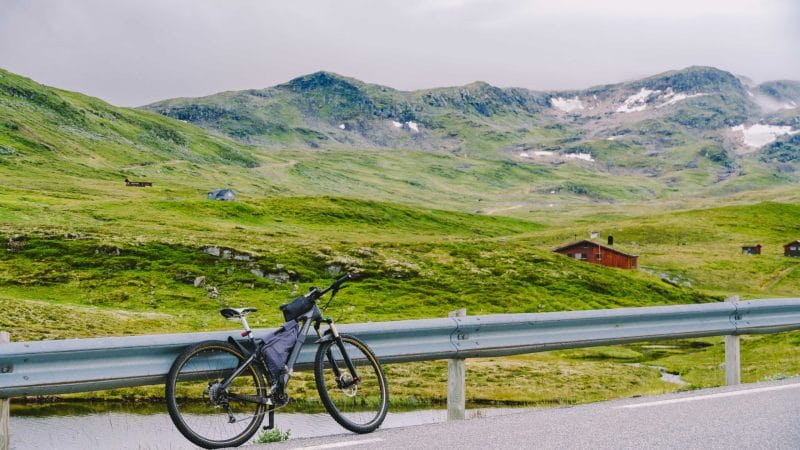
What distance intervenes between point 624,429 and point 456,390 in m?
2.53

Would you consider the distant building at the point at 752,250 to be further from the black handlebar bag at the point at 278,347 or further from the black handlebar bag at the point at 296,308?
the black handlebar bag at the point at 278,347

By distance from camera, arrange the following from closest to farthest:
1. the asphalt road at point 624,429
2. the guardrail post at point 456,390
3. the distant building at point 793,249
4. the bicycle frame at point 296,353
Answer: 1. the asphalt road at point 624,429
2. the bicycle frame at point 296,353
3. the guardrail post at point 456,390
4. the distant building at point 793,249

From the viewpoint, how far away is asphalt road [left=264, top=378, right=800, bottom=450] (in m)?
8.93

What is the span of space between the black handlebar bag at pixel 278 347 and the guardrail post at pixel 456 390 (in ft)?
8.12

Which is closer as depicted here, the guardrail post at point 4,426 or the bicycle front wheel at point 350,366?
the guardrail post at point 4,426

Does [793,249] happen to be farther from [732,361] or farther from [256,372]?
[256,372]

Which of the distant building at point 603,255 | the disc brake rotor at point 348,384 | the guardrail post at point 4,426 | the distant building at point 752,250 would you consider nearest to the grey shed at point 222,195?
the distant building at point 603,255

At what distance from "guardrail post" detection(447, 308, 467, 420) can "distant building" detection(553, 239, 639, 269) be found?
10908 cm

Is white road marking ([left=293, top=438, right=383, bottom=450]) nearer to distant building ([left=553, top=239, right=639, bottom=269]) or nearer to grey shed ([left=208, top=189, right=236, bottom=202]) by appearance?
distant building ([left=553, top=239, right=639, bottom=269])

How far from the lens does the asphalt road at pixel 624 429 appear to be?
893cm

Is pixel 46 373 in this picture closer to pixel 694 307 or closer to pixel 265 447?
pixel 265 447

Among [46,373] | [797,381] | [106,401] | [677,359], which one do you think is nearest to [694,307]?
[797,381]

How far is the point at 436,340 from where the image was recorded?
11305mm

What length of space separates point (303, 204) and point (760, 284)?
8234cm
